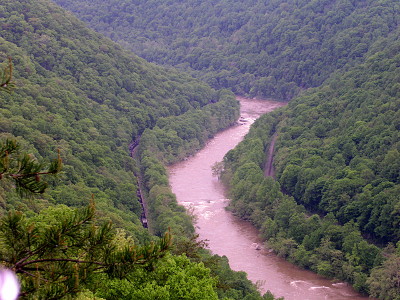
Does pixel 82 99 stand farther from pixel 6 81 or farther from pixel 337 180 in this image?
pixel 6 81

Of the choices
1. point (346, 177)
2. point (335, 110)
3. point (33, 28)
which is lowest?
point (346, 177)

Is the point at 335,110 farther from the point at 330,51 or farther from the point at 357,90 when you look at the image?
the point at 330,51

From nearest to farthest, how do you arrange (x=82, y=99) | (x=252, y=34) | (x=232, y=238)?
(x=232, y=238) < (x=82, y=99) < (x=252, y=34)

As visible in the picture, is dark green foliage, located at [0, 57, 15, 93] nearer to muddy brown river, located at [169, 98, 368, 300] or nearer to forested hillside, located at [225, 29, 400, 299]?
muddy brown river, located at [169, 98, 368, 300]

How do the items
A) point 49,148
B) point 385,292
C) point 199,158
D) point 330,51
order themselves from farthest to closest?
point 330,51, point 199,158, point 49,148, point 385,292

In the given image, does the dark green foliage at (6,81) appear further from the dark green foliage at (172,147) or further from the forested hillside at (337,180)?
the forested hillside at (337,180)

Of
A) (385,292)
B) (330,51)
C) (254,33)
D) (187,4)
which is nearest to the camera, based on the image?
(385,292)

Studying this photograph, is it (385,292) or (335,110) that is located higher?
(335,110)


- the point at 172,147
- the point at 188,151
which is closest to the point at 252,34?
the point at 188,151

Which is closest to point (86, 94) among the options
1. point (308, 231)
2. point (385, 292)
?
point (308, 231)
